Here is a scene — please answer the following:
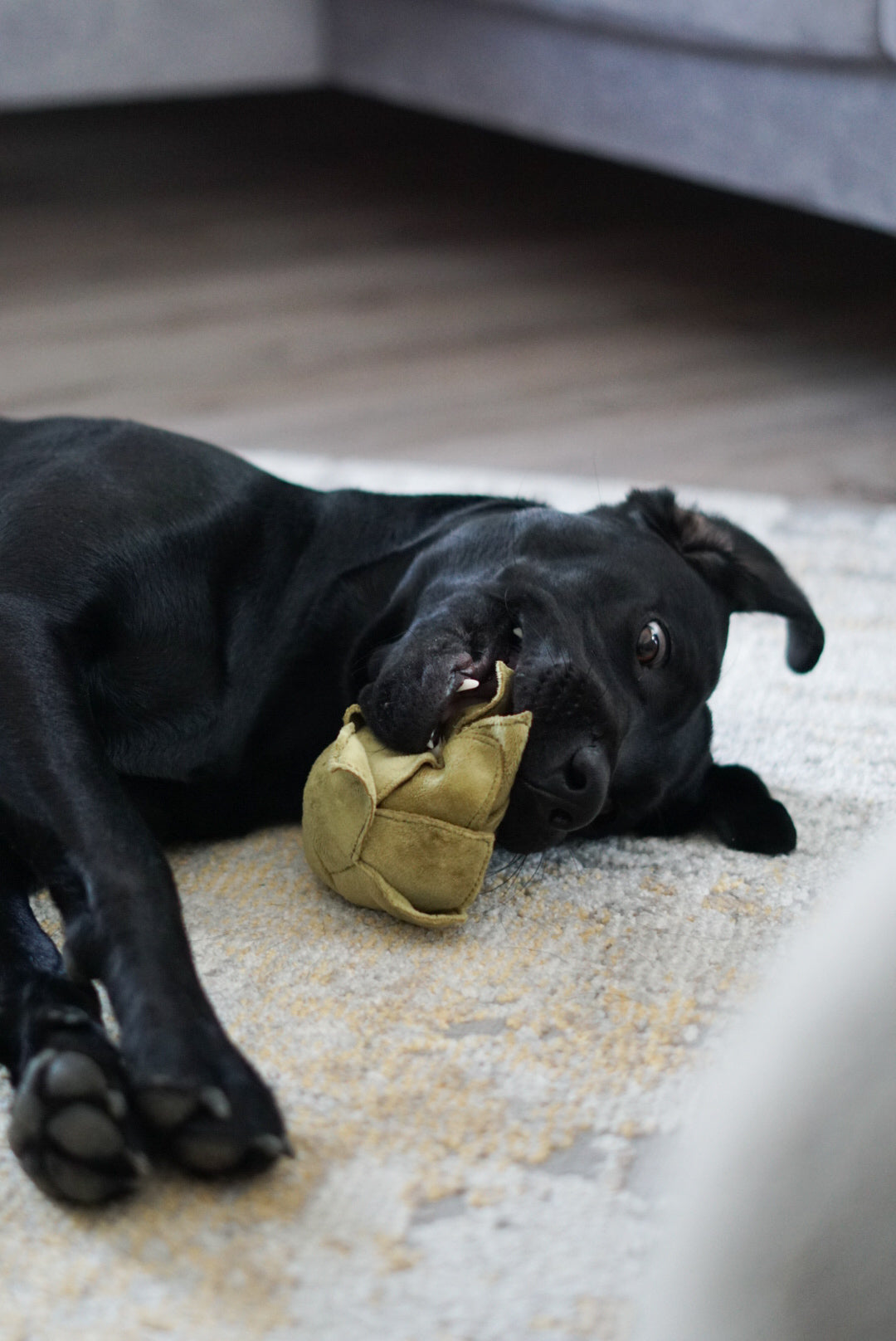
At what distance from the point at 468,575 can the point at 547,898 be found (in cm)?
38

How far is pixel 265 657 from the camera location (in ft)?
5.80

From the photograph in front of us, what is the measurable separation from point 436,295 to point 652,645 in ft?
9.48

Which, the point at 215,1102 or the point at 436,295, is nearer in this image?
the point at 215,1102

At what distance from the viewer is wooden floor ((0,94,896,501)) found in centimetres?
332

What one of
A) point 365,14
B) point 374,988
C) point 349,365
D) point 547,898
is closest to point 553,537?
point 547,898

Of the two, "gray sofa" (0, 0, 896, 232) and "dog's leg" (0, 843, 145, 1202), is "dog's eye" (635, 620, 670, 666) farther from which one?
"gray sofa" (0, 0, 896, 232)

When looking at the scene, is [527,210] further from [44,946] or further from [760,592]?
[44,946]

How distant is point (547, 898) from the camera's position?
167cm

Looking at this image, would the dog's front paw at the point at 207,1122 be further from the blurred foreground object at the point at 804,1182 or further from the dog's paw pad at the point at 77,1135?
the blurred foreground object at the point at 804,1182

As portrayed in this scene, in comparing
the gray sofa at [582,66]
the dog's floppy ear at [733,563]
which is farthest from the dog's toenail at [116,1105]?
the gray sofa at [582,66]

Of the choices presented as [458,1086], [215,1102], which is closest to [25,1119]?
[215,1102]

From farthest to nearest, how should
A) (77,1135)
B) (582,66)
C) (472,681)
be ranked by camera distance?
Answer: (582,66), (472,681), (77,1135)

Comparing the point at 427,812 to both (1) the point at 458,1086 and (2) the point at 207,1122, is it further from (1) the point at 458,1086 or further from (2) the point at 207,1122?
(2) the point at 207,1122

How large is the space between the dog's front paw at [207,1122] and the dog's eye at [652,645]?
2.37 feet
